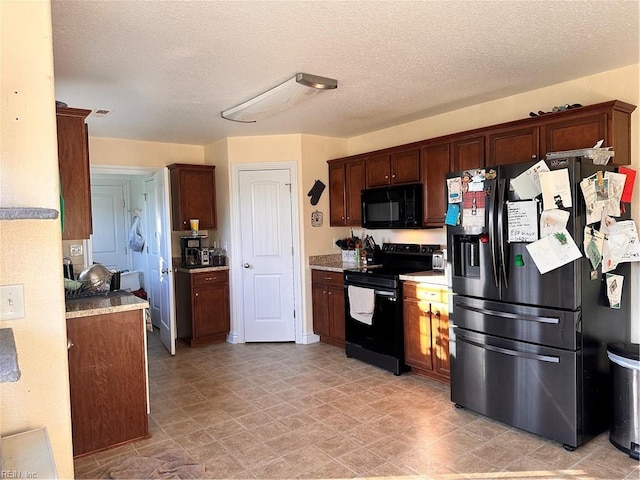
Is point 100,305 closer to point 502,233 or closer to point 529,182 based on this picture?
point 502,233

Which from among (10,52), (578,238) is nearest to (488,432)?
(578,238)

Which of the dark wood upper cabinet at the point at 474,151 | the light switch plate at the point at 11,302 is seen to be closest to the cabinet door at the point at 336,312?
the dark wood upper cabinet at the point at 474,151

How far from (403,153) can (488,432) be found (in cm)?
258

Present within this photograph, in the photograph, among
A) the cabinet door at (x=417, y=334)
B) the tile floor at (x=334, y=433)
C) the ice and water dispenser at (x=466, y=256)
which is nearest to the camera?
the tile floor at (x=334, y=433)

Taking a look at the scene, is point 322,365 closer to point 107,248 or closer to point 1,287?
point 1,287

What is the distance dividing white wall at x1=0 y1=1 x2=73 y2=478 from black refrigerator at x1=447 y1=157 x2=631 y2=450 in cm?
250

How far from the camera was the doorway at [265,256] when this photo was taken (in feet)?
17.3

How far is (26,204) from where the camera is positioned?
5.15 ft

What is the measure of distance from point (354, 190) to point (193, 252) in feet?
6.72

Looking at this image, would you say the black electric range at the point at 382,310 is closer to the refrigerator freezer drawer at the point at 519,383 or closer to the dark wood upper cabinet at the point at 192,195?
the refrigerator freezer drawer at the point at 519,383

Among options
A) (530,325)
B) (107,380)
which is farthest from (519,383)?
(107,380)

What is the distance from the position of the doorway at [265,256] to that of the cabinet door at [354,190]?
2.08ft

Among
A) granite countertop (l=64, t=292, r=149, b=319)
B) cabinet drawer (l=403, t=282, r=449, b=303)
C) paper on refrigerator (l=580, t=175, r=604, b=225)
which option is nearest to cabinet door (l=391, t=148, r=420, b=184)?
cabinet drawer (l=403, t=282, r=449, b=303)

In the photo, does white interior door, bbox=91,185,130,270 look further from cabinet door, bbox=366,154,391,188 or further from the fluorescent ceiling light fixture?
cabinet door, bbox=366,154,391,188
